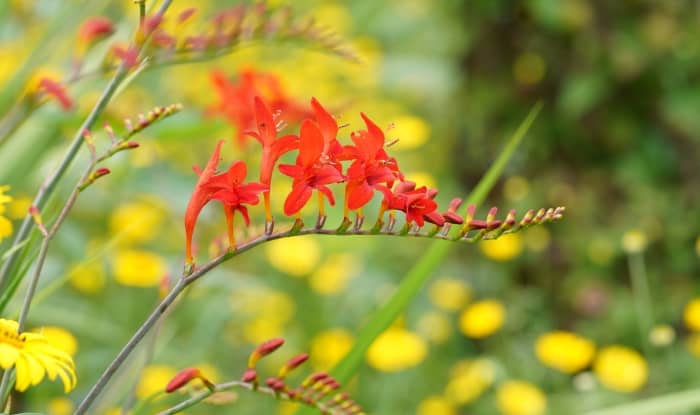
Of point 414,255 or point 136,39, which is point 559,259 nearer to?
point 414,255

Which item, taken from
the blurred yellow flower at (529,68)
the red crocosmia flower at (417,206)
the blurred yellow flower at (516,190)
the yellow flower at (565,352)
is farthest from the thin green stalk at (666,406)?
the blurred yellow flower at (529,68)

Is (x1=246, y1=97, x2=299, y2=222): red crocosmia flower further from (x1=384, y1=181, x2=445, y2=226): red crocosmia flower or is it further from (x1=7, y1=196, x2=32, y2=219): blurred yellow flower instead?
(x1=7, y1=196, x2=32, y2=219): blurred yellow flower

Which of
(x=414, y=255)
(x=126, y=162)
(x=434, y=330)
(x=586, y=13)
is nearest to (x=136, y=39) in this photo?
(x=126, y=162)

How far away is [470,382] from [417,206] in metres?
1.31

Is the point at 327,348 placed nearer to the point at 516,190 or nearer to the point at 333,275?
the point at 333,275

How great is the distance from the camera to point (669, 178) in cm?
259

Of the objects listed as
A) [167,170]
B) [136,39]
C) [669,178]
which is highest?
[136,39]

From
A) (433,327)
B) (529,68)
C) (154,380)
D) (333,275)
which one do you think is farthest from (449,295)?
(529,68)

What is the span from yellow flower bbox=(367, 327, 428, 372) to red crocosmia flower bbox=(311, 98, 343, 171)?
122 centimetres

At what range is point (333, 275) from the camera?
208 centimetres

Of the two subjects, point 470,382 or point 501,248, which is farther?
point 501,248

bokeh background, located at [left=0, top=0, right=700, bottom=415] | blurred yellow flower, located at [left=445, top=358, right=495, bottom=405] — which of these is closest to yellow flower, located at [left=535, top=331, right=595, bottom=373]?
bokeh background, located at [left=0, top=0, right=700, bottom=415]

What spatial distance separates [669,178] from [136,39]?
204 centimetres

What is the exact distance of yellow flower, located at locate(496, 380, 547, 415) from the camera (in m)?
1.77
